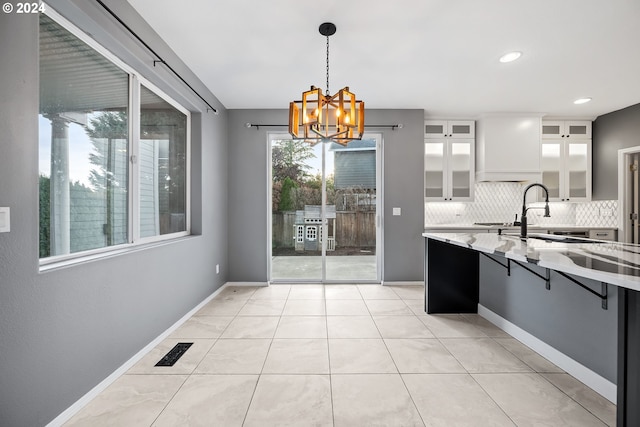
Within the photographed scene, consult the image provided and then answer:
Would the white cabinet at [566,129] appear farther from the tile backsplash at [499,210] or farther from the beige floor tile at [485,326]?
the beige floor tile at [485,326]

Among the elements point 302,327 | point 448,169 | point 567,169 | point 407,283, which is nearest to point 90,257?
point 302,327

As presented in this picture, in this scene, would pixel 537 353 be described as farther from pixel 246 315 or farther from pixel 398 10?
pixel 398 10

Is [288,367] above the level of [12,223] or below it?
below

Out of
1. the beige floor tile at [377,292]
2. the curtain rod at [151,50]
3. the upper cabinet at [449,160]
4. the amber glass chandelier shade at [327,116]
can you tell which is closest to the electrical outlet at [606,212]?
the upper cabinet at [449,160]

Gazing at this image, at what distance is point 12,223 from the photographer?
1354 millimetres

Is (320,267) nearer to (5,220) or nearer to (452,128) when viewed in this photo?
(452,128)

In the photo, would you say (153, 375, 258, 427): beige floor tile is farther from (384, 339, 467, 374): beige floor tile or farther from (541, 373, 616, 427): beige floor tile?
(541, 373, 616, 427): beige floor tile

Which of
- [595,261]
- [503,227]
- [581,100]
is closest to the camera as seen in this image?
[595,261]

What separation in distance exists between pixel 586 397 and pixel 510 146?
3.75 metres

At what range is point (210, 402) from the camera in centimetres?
176

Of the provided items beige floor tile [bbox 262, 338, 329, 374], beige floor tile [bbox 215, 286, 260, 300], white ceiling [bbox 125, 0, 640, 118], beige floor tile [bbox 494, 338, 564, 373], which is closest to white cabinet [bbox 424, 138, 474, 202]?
white ceiling [bbox 125, 0, 640, 118]

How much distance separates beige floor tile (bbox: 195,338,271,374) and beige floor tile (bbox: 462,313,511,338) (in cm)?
199

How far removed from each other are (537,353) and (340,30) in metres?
3.02

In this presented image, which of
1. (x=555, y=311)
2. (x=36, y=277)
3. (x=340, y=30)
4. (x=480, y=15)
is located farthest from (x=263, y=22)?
(x=555, y=311)
